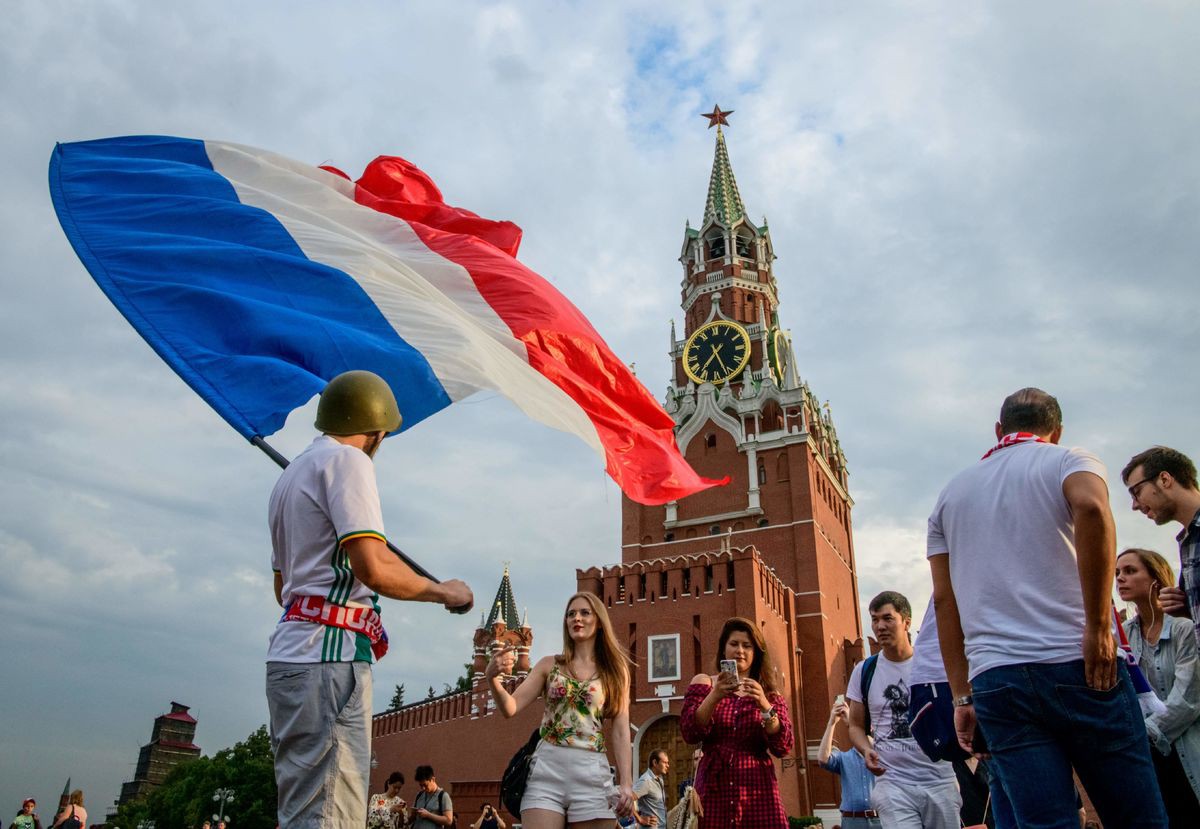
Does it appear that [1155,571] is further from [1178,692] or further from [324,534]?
[324,534]

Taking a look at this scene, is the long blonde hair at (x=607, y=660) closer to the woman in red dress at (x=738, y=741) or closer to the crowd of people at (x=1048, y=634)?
the woman in red dress at (x=738, y=741)

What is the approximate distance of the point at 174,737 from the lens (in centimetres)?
8156

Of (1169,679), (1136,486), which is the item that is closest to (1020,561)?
(1136,486)

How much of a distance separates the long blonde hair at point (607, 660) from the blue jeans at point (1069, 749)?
2260mm

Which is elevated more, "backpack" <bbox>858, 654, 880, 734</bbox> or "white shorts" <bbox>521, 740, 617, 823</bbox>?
"backpack" <bbox>858, 654, 880, 734</bbox>

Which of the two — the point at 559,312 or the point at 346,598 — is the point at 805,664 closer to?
the point at 559,312

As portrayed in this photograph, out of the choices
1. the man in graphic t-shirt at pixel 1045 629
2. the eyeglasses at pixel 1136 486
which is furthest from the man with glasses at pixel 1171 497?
the man in graphic t-shirt at pixel 1045 629

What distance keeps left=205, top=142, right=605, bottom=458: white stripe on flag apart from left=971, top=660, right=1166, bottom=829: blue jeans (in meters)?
3.40

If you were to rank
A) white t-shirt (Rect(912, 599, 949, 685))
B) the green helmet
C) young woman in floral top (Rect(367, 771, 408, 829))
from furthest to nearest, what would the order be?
young woman in floral top (Rect(367, 771, 408, 829)), white t-shirt (Rect(912, 599, 949, 685)), the green helmet

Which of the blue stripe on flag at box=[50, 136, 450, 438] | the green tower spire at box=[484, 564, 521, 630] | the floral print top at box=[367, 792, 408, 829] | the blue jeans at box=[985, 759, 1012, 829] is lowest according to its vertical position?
the floral print top at box=[367, 792, 408, 829]

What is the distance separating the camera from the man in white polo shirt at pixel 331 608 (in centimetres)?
264

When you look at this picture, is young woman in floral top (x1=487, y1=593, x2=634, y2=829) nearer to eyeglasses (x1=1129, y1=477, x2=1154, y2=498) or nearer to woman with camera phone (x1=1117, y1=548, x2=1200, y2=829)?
eyeglasses (x1=1129, y1=477, x2=1154, y2=498)

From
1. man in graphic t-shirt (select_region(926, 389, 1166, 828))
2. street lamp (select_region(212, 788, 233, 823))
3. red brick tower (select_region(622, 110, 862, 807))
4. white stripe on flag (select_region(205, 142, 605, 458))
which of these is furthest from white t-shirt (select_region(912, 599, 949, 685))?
street lamp (select_region(212, 788, 233, 823))

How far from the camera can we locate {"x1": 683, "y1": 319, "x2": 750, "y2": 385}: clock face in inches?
1636
